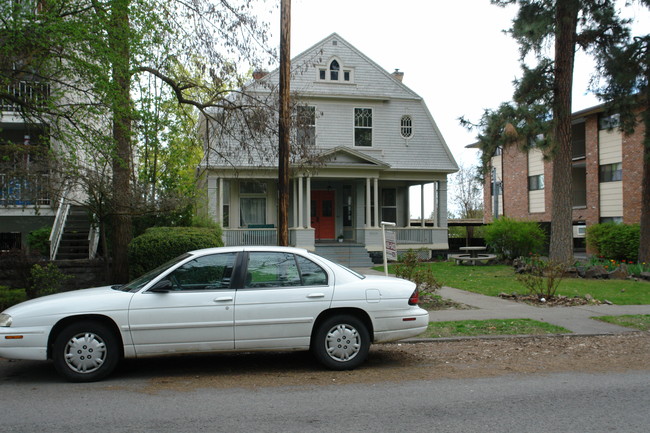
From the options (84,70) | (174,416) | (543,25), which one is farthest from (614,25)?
(174,416)

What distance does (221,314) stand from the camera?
6496 mm

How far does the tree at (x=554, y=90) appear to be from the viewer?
55.3 ft

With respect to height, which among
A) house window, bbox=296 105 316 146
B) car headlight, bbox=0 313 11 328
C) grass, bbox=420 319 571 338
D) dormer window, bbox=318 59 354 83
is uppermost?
dormer window, bbox=318 59 354 83

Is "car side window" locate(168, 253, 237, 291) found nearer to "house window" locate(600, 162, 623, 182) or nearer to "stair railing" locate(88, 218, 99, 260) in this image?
"stair railing" locate(88, 218, 99, 260)

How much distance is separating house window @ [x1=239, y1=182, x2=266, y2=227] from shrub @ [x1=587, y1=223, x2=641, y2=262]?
14996 millimetres

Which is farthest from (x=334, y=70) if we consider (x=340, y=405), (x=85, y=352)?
(x=340, y=405)

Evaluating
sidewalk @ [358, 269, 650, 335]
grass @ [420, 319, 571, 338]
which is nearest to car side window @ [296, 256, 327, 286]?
grass @ [420, 319, 571, 338]

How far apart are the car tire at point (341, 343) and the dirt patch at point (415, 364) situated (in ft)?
0.48

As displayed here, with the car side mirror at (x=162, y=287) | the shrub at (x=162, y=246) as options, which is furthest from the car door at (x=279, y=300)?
the shrub at (x=162, y=246)

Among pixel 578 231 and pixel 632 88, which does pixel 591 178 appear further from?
pixel 632 88

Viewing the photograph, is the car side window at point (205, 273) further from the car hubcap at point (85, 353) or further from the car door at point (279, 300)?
the car hubcap at point (85, 353)

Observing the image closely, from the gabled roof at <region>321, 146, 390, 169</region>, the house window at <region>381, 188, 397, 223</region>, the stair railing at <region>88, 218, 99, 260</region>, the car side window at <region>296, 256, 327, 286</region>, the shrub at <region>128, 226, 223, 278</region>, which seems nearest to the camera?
the car side window at <region>296, 256, 327, 286</region>

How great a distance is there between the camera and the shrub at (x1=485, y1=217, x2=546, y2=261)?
2192 cm

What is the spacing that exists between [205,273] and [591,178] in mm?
30435
